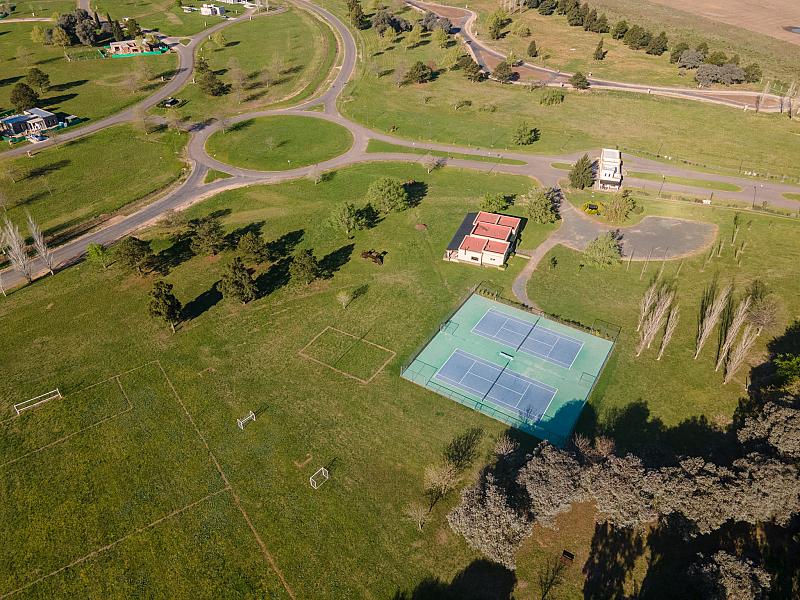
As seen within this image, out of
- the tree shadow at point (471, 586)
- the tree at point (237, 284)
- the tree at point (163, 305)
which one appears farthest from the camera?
the tree at point (237, 284)

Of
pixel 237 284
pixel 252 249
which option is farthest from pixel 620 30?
pixel 237 284

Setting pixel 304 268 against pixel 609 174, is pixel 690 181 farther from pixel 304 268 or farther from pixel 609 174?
pixel 304 268

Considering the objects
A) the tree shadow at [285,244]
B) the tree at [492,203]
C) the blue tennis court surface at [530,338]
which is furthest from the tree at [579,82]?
the blue tennis court surface at [530,338]

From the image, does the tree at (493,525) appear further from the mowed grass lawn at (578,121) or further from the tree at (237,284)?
the mowed grass lawn at (578,121)

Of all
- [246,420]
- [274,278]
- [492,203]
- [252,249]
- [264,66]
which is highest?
[264,66]

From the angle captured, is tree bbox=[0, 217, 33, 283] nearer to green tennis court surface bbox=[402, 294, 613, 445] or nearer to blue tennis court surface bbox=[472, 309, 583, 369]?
green tennis court surface bbox=[402, 294, 613, 445]

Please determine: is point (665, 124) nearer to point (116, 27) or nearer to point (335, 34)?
point (335, 34)

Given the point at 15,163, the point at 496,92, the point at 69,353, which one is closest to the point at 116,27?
the point at 15,163
